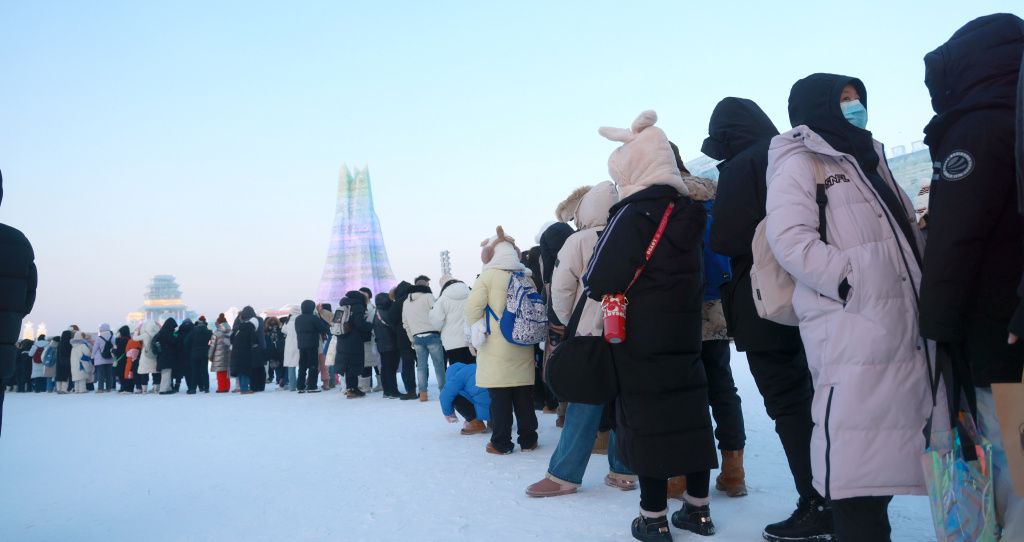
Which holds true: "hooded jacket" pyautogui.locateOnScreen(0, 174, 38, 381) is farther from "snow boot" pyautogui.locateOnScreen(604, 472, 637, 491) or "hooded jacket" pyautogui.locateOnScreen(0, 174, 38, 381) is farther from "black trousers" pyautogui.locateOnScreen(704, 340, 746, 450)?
"black trousers" pyautogui.locateOnScreen(704, 340, 746, 450)

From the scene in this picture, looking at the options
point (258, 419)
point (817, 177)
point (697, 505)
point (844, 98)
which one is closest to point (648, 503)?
point (697, 505)

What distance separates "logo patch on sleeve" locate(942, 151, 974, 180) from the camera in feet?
6.61

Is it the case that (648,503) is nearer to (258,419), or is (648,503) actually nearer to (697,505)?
(697,505)

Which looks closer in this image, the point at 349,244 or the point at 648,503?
the point at 648,503

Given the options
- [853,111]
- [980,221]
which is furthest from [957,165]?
[853,111]

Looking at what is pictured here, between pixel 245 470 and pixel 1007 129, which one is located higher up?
pixel 1007 129

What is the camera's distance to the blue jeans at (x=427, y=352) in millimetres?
9906

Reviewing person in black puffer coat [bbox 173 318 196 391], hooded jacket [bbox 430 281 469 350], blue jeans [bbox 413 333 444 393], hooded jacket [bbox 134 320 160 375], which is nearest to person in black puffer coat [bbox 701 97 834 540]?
hooded jacket [bbox 430 281 469 350]

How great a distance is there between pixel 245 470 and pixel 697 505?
381 centimetres

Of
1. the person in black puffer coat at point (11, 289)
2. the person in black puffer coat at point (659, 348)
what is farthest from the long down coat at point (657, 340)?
the person in black puffer coat at point (11, 289)

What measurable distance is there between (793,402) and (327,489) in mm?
3090

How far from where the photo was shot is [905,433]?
214cm

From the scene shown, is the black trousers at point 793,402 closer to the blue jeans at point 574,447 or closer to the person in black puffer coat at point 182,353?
the blue jeans at point 574,447

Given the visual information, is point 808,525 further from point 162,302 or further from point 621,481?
point 162,302
